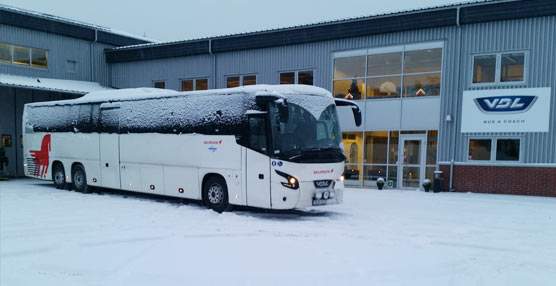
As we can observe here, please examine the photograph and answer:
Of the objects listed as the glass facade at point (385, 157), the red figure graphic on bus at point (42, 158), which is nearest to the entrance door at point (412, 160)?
the glass facade at point (385, 157)

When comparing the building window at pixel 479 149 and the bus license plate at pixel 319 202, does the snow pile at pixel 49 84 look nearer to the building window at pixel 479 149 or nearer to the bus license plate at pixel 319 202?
the bus license plate at pixel 319 202

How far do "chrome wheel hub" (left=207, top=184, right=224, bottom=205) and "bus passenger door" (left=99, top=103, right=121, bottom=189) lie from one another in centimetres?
404

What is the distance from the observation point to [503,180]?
46.4 ft

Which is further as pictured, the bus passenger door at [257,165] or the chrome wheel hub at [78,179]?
the chrome wheel hub at [78,179]

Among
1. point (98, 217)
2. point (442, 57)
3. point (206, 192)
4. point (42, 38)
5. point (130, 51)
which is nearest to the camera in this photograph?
point (98, 217)

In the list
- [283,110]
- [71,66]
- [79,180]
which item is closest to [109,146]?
[79,180]

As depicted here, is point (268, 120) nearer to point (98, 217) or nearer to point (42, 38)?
point (98, 217)

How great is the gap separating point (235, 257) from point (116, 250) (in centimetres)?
196

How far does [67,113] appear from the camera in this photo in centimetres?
1391

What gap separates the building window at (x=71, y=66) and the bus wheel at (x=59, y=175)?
886cm

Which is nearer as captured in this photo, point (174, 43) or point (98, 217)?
point (98, 217)

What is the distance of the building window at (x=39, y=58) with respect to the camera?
778 inches

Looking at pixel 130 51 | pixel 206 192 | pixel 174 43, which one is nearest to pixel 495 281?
pixel 206 192

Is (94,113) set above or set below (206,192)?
above
